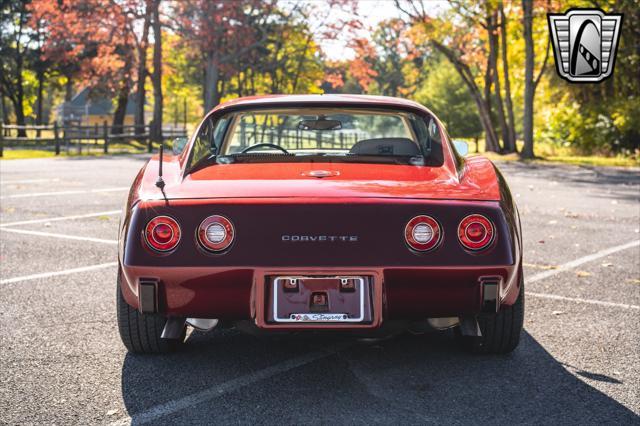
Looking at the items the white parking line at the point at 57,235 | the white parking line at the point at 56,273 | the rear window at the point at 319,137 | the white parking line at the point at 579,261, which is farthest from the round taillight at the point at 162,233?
the white parking line at the point at 57,235

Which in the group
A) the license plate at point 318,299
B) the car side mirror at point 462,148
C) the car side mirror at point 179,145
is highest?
the car side mirror at point 462,148

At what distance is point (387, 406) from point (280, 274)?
709mm

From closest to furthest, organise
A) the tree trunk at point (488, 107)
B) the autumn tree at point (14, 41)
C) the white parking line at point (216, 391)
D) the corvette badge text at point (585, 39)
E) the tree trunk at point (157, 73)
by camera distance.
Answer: the white parking line at point (216, 391) → the corvette badge text at point (585, 39) → the tree trunk at point (488, 107) → the tree trunk at point (157, 73) → the autumn tree at point (14, 41)

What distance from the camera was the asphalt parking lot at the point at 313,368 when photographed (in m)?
3.46

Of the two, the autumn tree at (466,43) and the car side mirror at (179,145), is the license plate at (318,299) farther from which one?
the autumn tree at (466,43)

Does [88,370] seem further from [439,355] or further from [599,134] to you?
[599,134]

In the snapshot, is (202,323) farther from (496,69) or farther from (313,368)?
(496,69)

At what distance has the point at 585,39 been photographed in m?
26.5

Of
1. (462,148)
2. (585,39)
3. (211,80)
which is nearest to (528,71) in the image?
(585,39)

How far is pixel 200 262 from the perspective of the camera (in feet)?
11.8

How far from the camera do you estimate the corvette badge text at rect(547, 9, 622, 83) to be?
26.9 meters

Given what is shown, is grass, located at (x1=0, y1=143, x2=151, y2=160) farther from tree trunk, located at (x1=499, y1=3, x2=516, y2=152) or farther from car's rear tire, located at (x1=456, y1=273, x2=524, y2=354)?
car's rear tire, located at (x1=456, y1=273, x2=524, y2=354)

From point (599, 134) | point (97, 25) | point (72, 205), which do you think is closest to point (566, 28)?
point (599, 134)

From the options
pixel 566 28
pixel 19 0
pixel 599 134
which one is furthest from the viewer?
pixel 19 0
